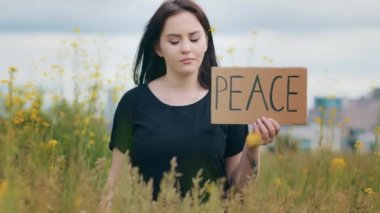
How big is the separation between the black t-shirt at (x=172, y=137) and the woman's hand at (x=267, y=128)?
1.11ft

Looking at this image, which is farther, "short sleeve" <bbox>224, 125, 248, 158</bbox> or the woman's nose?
"short sleeve" <bbox>224, 125, 248, 158</bbox>

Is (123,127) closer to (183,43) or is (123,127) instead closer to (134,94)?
(134,94)

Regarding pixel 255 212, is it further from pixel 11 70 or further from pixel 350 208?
pixel 11 70

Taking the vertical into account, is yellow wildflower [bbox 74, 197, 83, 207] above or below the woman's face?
below

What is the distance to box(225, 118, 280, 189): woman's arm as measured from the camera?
362cm

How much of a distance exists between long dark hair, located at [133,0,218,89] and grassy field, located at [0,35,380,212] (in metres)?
0.49

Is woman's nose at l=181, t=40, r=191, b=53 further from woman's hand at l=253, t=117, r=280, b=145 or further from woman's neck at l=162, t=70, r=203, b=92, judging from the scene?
woman's hand at l=253, t=117, r=280, b=145

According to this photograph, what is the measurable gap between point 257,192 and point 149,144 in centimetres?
130

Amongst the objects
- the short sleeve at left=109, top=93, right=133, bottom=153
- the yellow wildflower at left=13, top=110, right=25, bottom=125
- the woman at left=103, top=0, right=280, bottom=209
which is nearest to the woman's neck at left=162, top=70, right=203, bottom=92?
the woman at left=103, top=0, right=280, bottom=209

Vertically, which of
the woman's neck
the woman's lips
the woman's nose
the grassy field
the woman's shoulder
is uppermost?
the woman's nose

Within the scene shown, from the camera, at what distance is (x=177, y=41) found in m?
3.90

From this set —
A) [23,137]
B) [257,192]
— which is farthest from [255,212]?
[23,137]

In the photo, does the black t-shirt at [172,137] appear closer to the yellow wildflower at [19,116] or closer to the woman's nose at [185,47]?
the woman's nose at [185,47]

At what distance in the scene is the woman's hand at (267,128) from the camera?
360 cm
